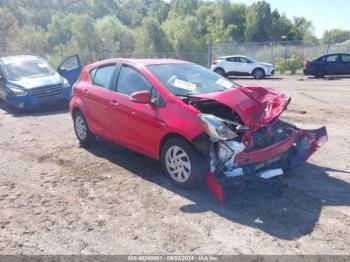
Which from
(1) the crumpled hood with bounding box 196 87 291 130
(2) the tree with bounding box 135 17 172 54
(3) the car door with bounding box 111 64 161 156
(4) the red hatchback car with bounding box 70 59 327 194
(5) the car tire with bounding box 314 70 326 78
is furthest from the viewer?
(2) the tree with bounding box 135 17 172 54

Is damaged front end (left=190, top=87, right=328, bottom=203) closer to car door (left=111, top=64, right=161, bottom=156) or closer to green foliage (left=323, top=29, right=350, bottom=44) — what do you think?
car door (left=111, top=64, right=161, bottom=156)

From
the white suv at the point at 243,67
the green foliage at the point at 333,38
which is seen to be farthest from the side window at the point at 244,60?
the green foliage at the point at 333,38

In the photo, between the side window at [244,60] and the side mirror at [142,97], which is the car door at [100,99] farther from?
the side window at [244,60]

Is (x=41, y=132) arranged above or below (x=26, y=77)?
below

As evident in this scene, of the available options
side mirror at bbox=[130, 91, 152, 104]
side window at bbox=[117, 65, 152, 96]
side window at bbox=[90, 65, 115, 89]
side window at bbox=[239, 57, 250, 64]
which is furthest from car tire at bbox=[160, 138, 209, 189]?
side window at bbox=[239, 57, 250, 64]

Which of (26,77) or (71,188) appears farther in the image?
(26,77)

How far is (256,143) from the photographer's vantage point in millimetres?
5066

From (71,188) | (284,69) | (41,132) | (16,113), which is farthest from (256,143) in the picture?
(284,69)

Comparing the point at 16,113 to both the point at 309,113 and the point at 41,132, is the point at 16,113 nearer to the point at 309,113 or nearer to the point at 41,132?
the point at 41,132

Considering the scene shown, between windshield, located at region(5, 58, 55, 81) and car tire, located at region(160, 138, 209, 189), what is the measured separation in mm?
8489

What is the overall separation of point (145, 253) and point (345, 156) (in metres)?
4.42

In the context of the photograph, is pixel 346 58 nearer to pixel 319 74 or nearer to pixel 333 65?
pixel 333 65

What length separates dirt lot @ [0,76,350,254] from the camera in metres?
3.93

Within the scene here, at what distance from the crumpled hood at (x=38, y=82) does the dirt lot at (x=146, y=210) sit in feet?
15.9
